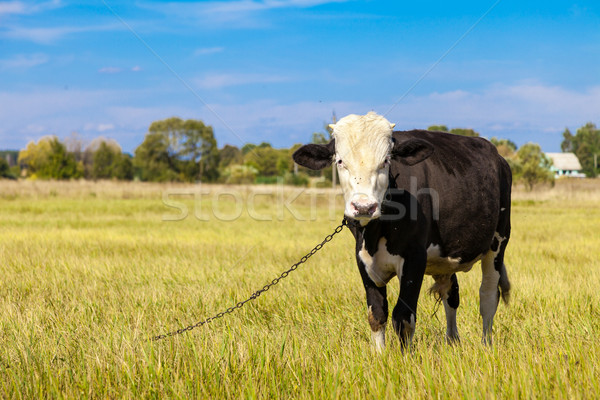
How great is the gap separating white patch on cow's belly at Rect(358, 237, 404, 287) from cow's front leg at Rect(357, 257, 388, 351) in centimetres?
4

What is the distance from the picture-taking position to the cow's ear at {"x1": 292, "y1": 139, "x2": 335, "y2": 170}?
4.39 m

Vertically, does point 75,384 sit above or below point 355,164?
below

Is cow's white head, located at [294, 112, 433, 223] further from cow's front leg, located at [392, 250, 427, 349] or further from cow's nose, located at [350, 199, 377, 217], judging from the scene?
cow's front leg, located at [392, 250, 427, 349]

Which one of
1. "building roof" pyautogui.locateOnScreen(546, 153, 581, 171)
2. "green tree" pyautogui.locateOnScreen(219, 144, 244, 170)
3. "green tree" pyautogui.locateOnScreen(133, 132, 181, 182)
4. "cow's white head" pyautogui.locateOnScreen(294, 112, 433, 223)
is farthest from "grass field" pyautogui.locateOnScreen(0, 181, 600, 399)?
"building roof" pyautogui.locateOnScreen(546, 153, 581, 171)

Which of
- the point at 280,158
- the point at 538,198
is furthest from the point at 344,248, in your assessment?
the point at 280,158

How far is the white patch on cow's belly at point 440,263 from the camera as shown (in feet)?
16.0

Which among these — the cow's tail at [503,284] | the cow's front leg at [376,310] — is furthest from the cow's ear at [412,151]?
the cow's tail at [503,284]

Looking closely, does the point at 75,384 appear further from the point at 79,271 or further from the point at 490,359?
the point at 79,271

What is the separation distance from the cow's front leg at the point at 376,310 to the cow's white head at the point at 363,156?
852 millimetres

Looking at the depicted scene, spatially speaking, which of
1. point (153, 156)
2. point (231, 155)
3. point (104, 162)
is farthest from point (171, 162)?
point (231, 155)

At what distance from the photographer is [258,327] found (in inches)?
206

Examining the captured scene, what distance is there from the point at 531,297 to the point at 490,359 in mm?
2808

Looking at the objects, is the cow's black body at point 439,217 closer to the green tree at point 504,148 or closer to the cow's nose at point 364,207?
the cow's nose at point 364,207

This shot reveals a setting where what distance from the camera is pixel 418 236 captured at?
14.8 ft
